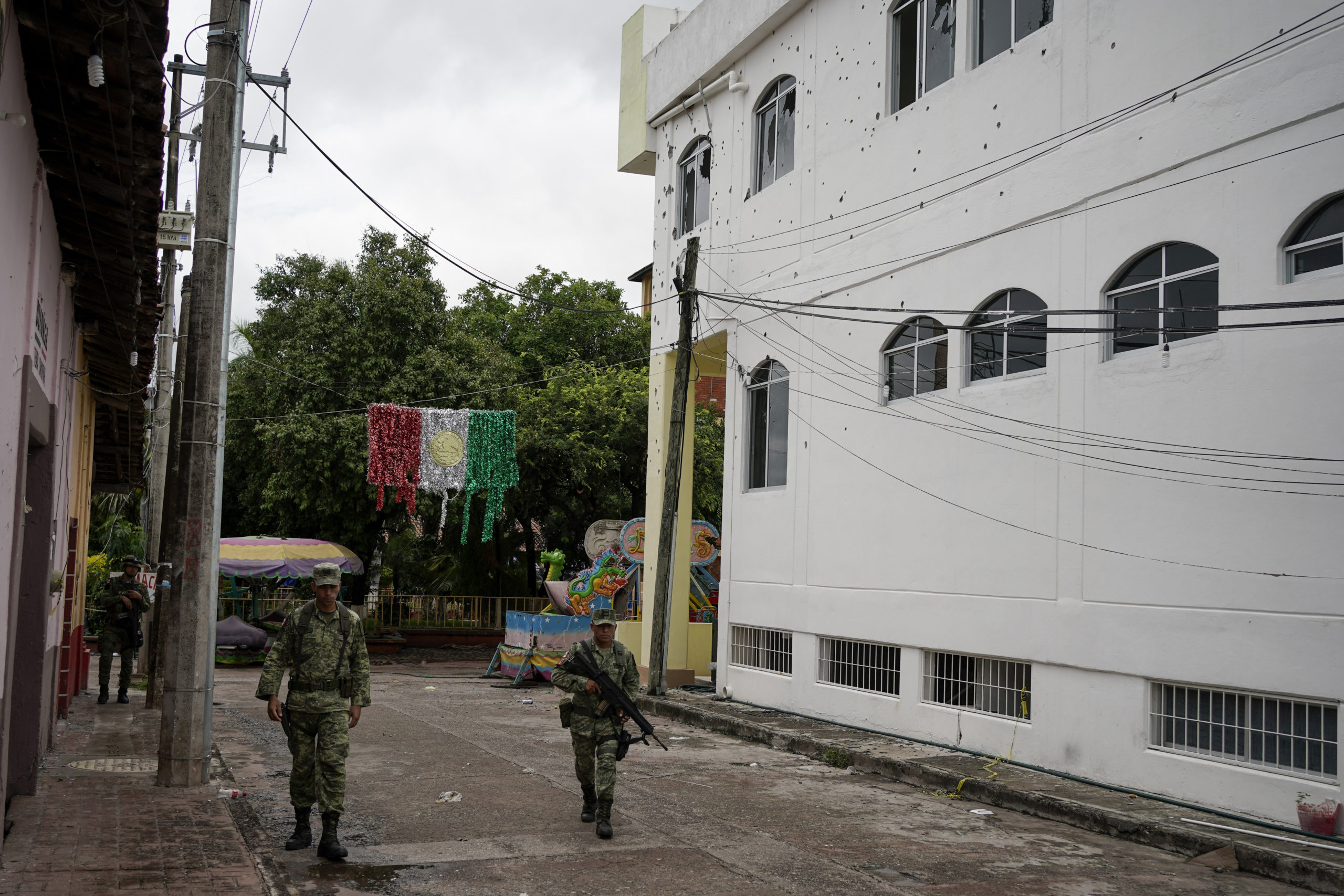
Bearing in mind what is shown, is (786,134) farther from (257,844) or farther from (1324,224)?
(257,844)

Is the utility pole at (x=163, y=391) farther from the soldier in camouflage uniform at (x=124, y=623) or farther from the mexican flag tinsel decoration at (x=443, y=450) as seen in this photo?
the mexican flag tinsel decoration at (x=443, y=450)

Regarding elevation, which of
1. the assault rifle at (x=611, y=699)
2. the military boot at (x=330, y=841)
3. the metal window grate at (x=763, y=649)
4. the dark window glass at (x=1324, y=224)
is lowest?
the military boot at (x=330, y=841)

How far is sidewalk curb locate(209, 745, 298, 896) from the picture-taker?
6719 millimetres

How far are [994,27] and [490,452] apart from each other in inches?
487

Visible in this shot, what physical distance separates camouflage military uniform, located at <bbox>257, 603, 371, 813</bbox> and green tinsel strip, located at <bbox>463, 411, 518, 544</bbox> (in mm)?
14153

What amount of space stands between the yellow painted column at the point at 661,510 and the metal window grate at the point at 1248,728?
34.5 ft

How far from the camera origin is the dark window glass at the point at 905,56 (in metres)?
14.7

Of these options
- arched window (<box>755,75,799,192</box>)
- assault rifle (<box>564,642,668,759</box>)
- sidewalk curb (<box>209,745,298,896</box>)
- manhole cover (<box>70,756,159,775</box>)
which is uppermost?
arched window (<box>755,75,799,192</box>)

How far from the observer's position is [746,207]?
18453mm

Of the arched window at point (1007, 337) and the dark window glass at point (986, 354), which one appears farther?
the dark window glass at point (986, 354)

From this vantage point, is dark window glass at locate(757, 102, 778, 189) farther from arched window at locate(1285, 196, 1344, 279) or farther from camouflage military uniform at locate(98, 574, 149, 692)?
camouflage military uniform at locate(98, 574, 149, 692)

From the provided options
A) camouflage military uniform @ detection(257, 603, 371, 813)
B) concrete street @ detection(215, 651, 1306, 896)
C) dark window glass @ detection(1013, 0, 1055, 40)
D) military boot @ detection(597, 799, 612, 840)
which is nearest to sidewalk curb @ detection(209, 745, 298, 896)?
concrete street @ detection(215, 651, 1306, 896)

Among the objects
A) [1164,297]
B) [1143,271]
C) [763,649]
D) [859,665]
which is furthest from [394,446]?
[1164,297]

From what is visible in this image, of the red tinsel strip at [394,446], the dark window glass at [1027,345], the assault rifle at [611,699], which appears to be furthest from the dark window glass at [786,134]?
the assault rifle at [611,699]
